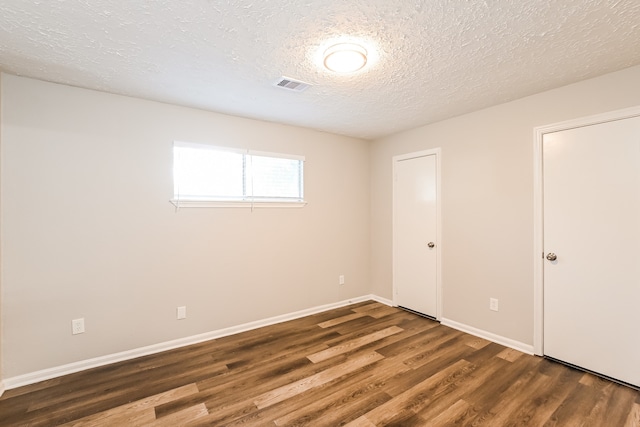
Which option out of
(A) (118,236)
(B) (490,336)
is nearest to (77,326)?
(A) (118,236)

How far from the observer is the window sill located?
3035 millimetres

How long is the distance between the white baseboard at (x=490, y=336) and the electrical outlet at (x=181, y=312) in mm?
2984

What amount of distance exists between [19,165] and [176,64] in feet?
5.08

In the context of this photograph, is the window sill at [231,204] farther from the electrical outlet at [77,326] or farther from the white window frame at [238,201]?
the electrical outlet at [77,326]

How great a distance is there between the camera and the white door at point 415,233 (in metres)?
3.72

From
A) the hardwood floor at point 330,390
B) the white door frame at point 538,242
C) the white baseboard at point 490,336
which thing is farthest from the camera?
the white baseboard at point 490,336

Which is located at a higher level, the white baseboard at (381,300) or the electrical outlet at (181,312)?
the electrical outlet at (181,312)

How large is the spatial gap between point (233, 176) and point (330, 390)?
2.39 m

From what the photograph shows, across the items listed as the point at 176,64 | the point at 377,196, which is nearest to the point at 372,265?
the point at 377,196

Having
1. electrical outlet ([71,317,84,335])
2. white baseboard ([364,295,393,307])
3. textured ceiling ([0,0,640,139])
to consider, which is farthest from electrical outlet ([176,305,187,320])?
white baseboard ([364,295,393,307])

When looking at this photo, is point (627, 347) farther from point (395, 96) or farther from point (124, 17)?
point (124, 17)

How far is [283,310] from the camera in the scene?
12.2 feet

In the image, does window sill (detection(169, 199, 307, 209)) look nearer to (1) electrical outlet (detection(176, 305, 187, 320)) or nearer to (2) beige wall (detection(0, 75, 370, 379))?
(2) beige wall (detection(0, 75, 370, 379))

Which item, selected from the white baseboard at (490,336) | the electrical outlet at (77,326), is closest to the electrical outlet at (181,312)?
the electrical outlet at (77,326)
